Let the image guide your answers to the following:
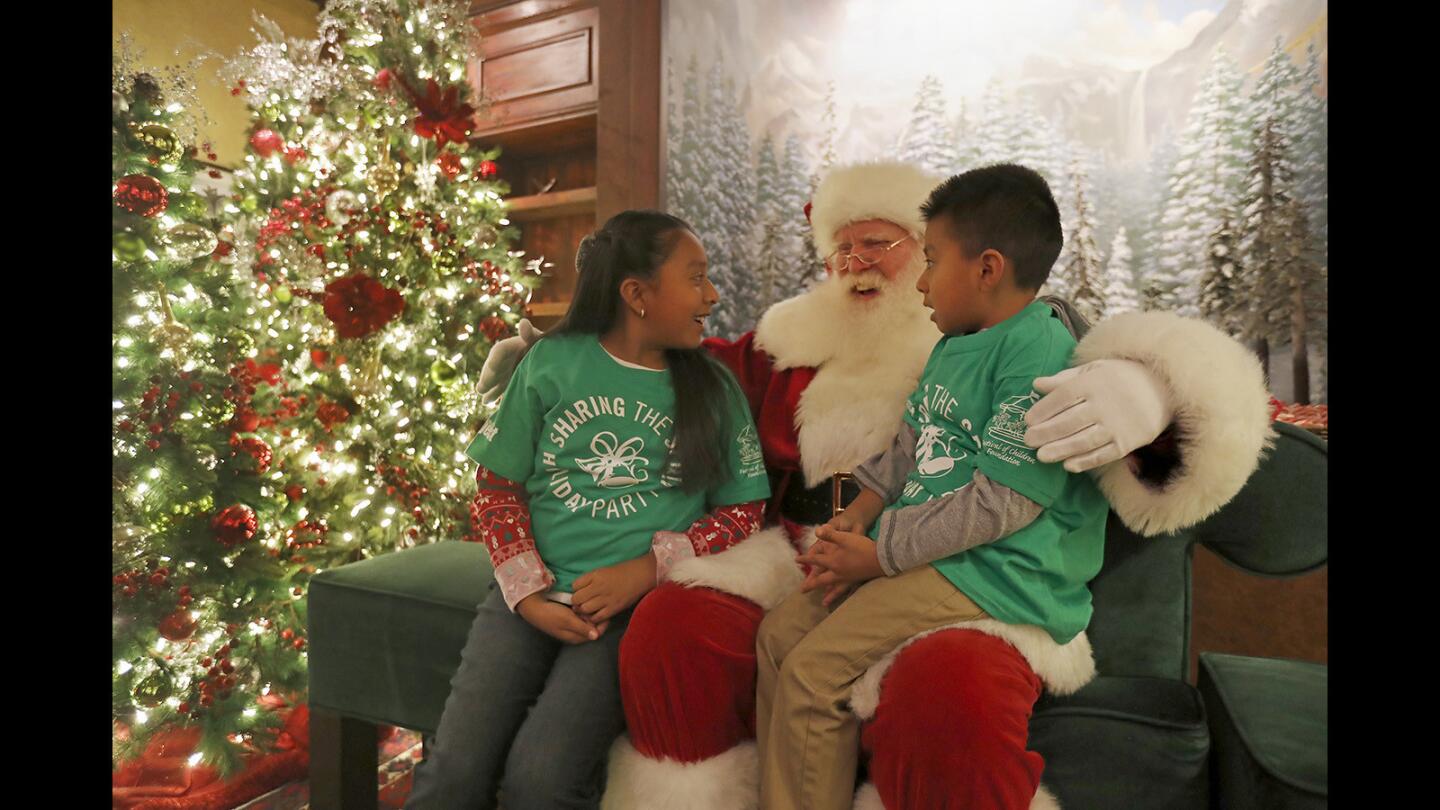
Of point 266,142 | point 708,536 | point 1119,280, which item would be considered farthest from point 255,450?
point 1119,280

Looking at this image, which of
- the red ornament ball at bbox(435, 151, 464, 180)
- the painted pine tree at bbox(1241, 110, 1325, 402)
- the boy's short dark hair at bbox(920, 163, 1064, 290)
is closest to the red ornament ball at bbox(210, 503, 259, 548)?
the red ornament ball at bbox(435, 151, 464, 180)

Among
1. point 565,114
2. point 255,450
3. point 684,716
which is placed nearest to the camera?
point 684,716

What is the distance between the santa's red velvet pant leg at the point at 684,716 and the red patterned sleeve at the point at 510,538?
9.4 inches

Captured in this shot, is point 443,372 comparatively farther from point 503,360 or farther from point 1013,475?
point 1013,475

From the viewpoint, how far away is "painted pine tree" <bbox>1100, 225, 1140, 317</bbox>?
7.88 feet

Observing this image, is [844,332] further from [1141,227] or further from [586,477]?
[1141,227]

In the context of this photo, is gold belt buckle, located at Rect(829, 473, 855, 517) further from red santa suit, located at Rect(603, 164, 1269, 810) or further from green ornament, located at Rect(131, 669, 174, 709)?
green ornament, located at Rect(131, 669, 174, 709)

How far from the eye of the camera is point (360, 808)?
183 cm

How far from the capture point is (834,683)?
1158mm

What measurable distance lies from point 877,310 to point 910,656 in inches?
31.1

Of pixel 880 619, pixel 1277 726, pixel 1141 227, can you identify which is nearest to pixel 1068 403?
pixel 880 619

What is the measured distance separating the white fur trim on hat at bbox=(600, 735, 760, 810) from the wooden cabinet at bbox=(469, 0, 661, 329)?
2522 millimetres

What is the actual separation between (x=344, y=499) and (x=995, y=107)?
2616 millimetres

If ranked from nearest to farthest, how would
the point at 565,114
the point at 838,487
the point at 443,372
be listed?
1. the point at 838,487
2. the point at 443,372
3. the point at 565,114
